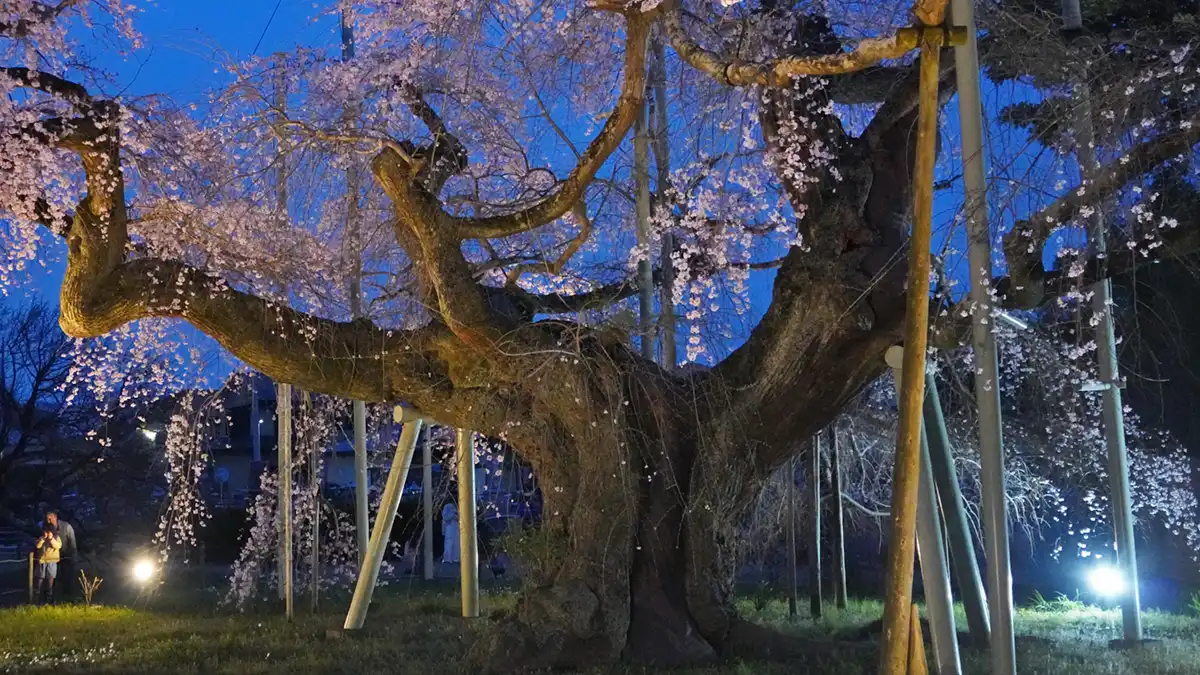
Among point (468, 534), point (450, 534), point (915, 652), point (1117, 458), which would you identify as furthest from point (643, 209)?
point (450, 534)

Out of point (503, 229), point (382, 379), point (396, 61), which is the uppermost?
point (396, 61)

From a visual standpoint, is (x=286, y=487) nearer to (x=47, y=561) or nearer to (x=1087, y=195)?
(x=47, y=561)

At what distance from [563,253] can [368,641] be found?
13.9 feet

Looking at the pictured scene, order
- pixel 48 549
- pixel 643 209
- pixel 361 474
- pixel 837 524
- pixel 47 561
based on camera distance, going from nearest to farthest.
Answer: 1. pixel 643 209
2. pixel 361 474
3. pixel 837 524
4. pixel 48 549
5. pixel 47 561

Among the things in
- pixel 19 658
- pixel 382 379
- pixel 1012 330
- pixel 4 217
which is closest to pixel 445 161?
pixel 382 379

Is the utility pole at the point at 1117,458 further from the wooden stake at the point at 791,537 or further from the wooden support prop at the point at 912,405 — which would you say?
the wooden support prop at the point at 912,405

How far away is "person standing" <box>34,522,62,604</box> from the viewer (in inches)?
595

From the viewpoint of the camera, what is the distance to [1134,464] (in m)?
12.6

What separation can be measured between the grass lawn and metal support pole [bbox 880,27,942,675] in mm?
2753

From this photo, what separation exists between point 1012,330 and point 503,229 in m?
4.12

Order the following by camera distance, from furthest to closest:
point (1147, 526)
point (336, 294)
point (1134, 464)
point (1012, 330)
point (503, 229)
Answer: point (1147, 526), point (1134, 464), point (336, 294), point (503, 229), point (1012, 330)

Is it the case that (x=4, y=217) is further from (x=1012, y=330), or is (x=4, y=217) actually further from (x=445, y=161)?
(x=1012, y=330)

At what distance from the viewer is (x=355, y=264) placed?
34.5 feet

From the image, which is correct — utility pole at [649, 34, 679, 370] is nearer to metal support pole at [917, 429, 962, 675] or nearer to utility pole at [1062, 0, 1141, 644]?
metal support pole at [917, 429, 962, 675]
